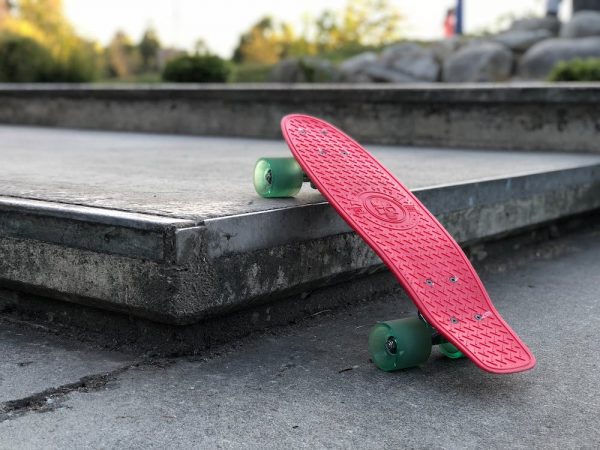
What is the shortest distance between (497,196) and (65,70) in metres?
14.4

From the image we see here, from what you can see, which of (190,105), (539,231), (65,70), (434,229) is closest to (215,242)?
(434,229)

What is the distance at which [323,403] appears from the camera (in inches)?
88.3

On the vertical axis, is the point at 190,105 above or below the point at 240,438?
above

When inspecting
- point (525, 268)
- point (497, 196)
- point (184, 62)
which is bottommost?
point (525, 268)

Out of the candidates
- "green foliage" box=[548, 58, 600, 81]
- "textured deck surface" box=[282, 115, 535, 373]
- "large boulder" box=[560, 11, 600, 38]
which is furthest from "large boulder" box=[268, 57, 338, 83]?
"textured deck surface" box=[282, 115, 535, 373]

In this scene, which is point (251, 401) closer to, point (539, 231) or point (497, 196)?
point (497, 196)

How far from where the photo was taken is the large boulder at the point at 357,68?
20.2 metres

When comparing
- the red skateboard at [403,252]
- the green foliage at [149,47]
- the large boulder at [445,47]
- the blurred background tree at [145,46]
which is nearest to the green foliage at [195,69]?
the blurred background tree at [145,46]

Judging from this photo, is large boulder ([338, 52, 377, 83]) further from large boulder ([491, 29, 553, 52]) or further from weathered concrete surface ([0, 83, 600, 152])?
weathered concrete surface ([0, 83, 600, 152])

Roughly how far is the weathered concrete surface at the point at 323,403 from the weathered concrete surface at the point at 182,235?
20 centimetres

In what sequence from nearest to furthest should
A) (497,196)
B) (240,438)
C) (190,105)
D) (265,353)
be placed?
(240,438) < (265,353) < (497,196) < (190,105)

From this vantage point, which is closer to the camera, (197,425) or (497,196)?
(197,425)


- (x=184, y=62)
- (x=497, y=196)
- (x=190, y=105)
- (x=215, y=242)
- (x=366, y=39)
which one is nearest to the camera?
(x=215, y=242)

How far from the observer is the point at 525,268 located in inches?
166
